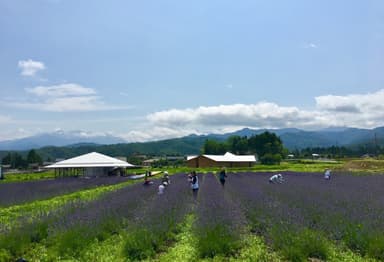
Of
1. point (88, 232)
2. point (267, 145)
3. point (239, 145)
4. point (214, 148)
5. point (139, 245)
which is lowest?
point (139, 245)

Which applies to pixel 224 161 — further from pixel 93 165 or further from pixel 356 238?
pixel 356 238

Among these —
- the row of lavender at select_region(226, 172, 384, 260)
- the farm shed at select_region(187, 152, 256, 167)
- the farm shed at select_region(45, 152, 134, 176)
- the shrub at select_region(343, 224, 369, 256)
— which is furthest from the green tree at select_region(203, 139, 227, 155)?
the shrub at select_region(343, 224, 369, 256)

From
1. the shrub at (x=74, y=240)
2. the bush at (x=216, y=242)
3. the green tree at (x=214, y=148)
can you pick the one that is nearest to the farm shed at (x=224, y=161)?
the green tree at (x=214, y=148)

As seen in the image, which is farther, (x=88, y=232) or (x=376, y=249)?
(x=88, y=232)

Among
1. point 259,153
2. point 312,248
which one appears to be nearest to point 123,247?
point 312,248

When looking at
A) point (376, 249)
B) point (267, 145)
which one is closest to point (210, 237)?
point (376, 249)

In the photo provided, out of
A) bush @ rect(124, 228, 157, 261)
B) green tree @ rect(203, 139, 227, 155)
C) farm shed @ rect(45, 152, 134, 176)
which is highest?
green tree @ rect(203, 139, 227, 155)

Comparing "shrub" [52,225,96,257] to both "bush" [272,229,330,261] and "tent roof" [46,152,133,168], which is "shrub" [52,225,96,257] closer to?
"bush" [272,229,330,261]

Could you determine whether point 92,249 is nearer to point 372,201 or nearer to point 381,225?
point 381,225

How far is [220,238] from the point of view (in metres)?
6.71

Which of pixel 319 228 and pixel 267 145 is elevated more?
pixel 267 145

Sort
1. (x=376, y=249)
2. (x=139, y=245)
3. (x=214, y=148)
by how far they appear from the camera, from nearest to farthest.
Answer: (x=376, y=249)
(x=139, y=245)
(x=214, y=148)

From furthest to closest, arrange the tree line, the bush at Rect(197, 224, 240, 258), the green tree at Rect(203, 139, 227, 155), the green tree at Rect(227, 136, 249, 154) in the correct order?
the green tree at Rect(203, 139, 227, 155) → the green tree at Rect(227, 136, 249, 154) → the tree line → the bush at Rect(197, 224, 240, 258)

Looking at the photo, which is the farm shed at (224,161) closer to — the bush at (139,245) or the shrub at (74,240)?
the shrub at (74,240)
